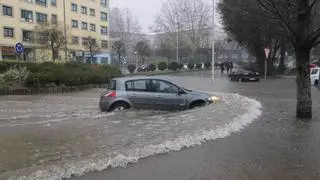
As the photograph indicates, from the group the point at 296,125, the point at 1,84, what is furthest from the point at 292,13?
the point at 1,84

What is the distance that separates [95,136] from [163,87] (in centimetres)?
523

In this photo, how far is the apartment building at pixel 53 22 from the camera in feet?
214

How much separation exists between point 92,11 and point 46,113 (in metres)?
75.9

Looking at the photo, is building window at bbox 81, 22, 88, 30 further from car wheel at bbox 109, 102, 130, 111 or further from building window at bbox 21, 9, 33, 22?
car wheel at bbox 109, 102, 130, 111

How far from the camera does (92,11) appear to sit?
88.9 meters

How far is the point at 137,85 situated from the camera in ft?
47.9

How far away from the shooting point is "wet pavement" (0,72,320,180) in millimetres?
6637

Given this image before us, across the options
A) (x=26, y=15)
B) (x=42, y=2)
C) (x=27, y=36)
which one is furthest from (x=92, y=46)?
(x=26, y=15)

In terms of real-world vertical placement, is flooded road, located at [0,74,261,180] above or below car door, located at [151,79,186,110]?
below

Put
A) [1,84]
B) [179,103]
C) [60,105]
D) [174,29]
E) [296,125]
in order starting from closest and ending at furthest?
[296,125] < [179,103] < [60,105] < [1,84] < [174,29]

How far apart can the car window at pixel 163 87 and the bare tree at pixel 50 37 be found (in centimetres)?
4695

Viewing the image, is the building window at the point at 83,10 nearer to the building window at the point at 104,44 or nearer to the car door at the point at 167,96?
the building window at the point at 104,44

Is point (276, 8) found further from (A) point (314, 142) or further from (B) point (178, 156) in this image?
(B) point (178, 156)

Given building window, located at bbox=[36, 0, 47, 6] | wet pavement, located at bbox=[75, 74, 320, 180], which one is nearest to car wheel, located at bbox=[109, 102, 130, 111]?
wet pavement, located at bbox=[75, 74, 320, 180]
